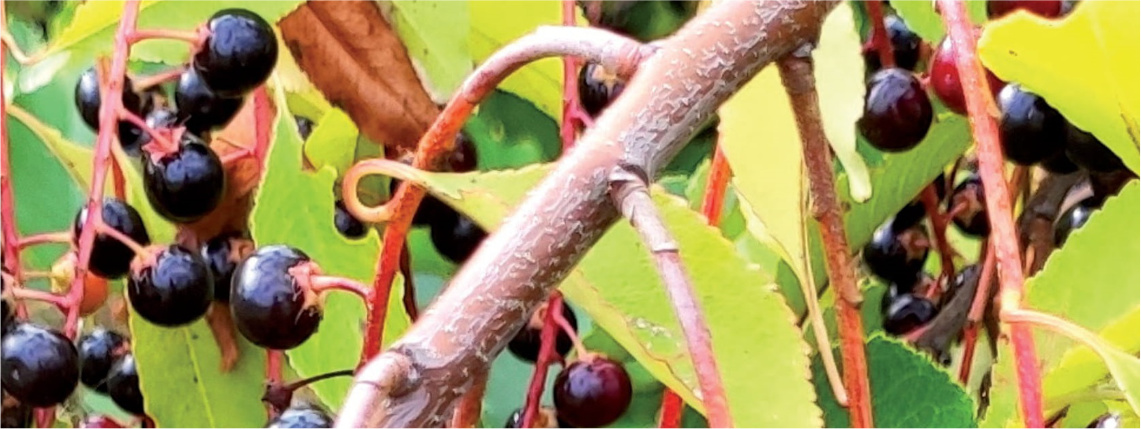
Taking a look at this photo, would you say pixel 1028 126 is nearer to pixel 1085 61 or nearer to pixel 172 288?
pixel 1085 61

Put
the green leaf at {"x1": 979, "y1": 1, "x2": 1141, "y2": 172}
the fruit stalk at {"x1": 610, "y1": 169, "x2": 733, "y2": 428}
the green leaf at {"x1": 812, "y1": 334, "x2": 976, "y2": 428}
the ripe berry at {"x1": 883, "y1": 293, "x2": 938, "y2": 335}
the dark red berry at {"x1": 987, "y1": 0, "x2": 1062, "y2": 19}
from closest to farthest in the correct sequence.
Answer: the fruit stalk at {"x1": 610, "y1": 169, "x2": 733, "y2": 428}, the green leaf at {"x1": 979, "y1": 1, "x2": 1141, "y2": 172}, the green leaf at {"x1": 812, "y1": 334, "x2": 976, "y2": 428}, the dark red berry at {"x1": 987, "y1": 0, "x2": 1062, "y2": 19}, the ripe berry at {"x1": 883, "y1": 293, "x2": 938, "y2": 335}

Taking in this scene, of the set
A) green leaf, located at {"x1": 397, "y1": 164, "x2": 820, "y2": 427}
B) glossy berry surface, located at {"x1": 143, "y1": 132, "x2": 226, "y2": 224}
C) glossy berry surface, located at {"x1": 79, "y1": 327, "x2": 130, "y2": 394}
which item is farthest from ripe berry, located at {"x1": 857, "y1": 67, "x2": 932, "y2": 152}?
glossy berry surface, located at {"x1": 79, "y1": 327, "x2": 130, "y2": 394}

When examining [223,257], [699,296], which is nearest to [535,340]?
[223,257]

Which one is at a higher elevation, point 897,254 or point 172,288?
point 897,254

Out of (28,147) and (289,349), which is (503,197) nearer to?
(289,349)

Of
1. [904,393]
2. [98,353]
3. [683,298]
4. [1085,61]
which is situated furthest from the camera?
[98,353]

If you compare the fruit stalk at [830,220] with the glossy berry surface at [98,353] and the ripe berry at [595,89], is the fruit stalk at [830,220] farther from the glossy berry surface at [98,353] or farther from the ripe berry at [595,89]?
the glossy berry surface at [98,353]

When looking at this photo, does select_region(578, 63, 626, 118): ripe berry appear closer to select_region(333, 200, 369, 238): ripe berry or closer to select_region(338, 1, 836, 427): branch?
select_region(333, 200, 369, 238): ripe berry
